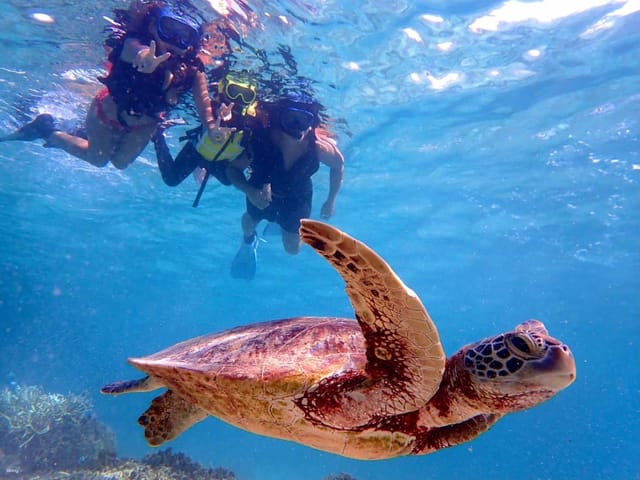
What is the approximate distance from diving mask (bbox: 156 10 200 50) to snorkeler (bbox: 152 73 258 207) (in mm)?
1053

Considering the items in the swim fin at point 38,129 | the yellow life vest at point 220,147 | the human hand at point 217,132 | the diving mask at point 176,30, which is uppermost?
the diving mask at point 176,30

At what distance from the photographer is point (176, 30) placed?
715 cm

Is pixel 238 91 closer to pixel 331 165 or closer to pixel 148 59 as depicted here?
pixel 148 59

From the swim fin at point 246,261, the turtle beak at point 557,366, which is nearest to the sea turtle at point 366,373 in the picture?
the turtle beak at point 557,366

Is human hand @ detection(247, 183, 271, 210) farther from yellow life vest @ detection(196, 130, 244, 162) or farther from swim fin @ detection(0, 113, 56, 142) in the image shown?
swim fin @ detection(0, 113, 56, 142)

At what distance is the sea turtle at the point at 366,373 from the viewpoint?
2029 millimetres

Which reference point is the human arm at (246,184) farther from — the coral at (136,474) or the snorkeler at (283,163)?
the coral at (136,474)

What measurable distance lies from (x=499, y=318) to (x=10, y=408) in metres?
55.2

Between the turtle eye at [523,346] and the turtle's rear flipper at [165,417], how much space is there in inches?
130

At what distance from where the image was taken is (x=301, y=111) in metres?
8.04

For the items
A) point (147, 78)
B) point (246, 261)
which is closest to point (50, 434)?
point (246, 261)

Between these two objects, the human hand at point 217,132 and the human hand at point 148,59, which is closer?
the human hand at point 148,59

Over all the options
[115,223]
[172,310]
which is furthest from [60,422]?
[172,310]

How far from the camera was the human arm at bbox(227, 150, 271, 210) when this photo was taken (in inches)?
341
